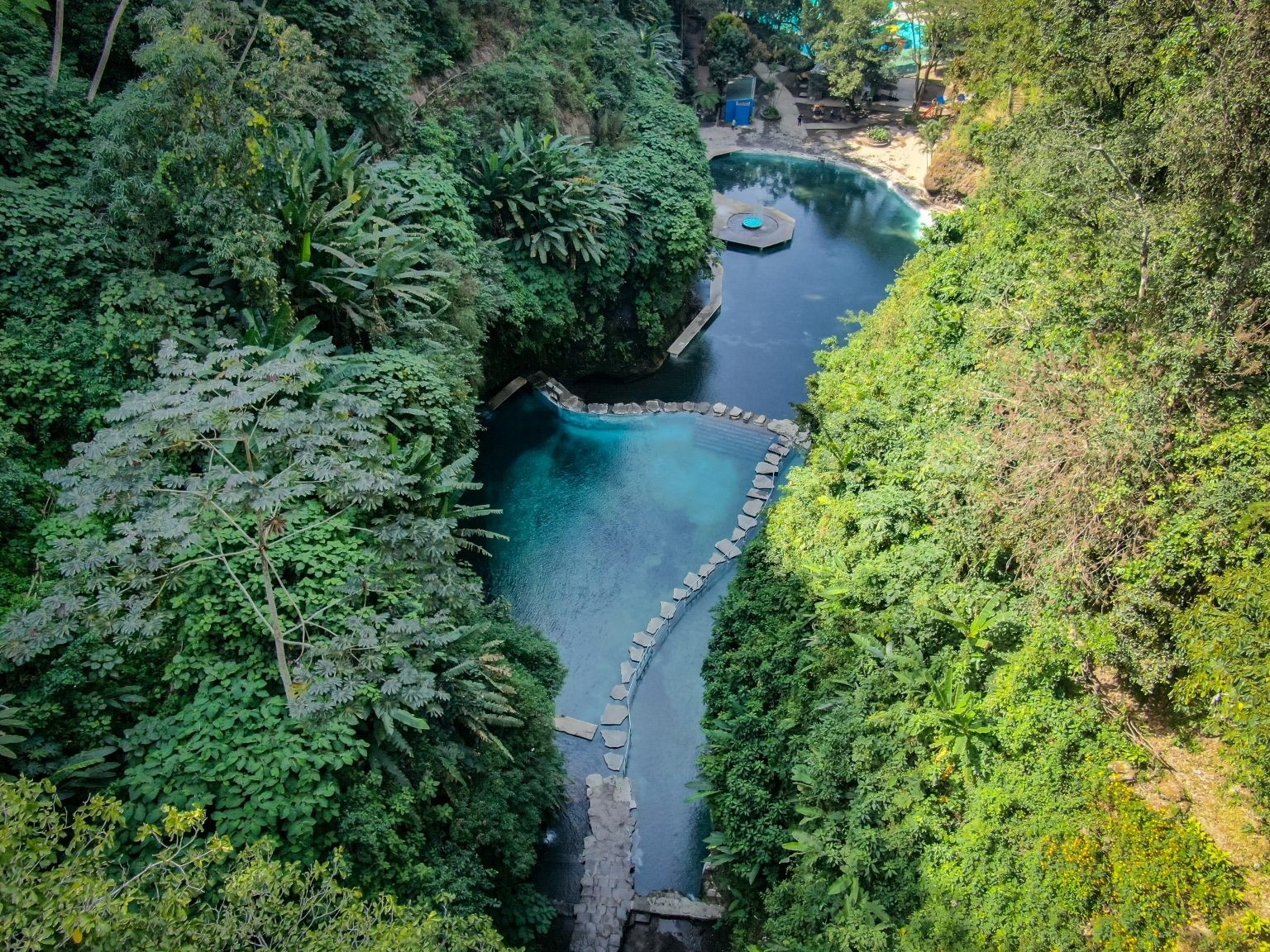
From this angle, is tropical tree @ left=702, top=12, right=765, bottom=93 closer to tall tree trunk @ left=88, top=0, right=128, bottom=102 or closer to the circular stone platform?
Result: the circular stone platform

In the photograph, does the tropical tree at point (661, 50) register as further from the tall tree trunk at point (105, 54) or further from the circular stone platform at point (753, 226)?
the tall tree trunk at point (105, 54)

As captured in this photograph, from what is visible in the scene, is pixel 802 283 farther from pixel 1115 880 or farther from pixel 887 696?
pixel 1115 880

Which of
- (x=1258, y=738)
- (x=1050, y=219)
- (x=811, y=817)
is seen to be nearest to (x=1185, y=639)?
(x=1258, y=738)

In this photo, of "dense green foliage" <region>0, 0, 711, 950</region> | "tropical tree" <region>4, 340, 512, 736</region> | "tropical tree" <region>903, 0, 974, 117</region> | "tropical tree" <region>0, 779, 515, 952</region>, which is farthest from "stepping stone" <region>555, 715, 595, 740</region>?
"tropical tree" <region>903, 0, 974, 117</region>

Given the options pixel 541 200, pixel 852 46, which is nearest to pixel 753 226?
pixel 852 46

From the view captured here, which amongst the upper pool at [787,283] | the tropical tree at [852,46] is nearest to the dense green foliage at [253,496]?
the upper pool at [787,283]

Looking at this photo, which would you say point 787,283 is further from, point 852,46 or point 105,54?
point 105,54
